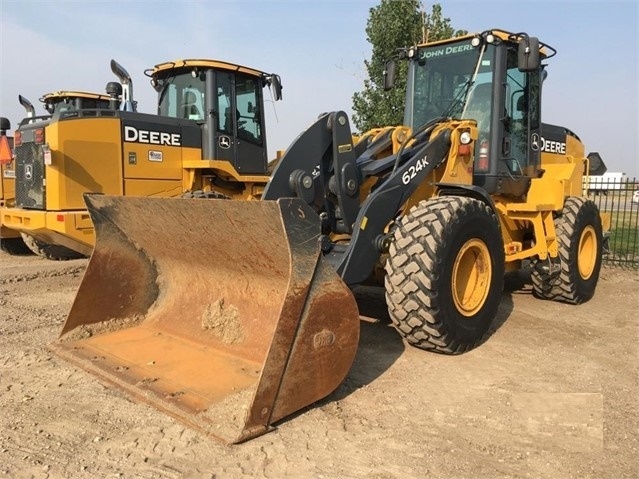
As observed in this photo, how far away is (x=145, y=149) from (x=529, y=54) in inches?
201

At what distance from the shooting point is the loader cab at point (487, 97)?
563 cm

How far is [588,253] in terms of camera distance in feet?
22.1

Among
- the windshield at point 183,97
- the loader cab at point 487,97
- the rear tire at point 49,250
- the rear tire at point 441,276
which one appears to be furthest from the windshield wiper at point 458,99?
the rear tire at point 49,250

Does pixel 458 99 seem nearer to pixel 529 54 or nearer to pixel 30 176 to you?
pixel 529 54

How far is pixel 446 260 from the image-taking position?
4.08m

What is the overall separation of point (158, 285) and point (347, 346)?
214cm

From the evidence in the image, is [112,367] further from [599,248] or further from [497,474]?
[599,248]

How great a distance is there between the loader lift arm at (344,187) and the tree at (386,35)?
10.7m

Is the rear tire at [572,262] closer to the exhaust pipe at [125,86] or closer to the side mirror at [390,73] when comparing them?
the side mirror at [390,73]

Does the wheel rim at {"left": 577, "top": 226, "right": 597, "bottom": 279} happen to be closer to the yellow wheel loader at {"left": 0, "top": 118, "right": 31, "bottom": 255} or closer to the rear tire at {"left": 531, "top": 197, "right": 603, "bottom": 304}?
the rear tire at {"left": 531, "top": 197, "right": 603, "bottom": 304}

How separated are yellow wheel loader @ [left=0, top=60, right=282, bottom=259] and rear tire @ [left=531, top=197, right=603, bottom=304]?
4.35 m

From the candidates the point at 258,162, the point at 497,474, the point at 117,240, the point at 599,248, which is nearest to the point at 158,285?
the point at 117,240

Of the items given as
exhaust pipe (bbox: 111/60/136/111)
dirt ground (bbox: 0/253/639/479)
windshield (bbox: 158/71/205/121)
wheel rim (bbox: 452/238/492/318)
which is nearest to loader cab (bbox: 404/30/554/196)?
wheel rim (bbox: 452/238/492/318)

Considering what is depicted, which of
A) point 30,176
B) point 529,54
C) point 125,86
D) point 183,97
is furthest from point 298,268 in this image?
point 125,86
